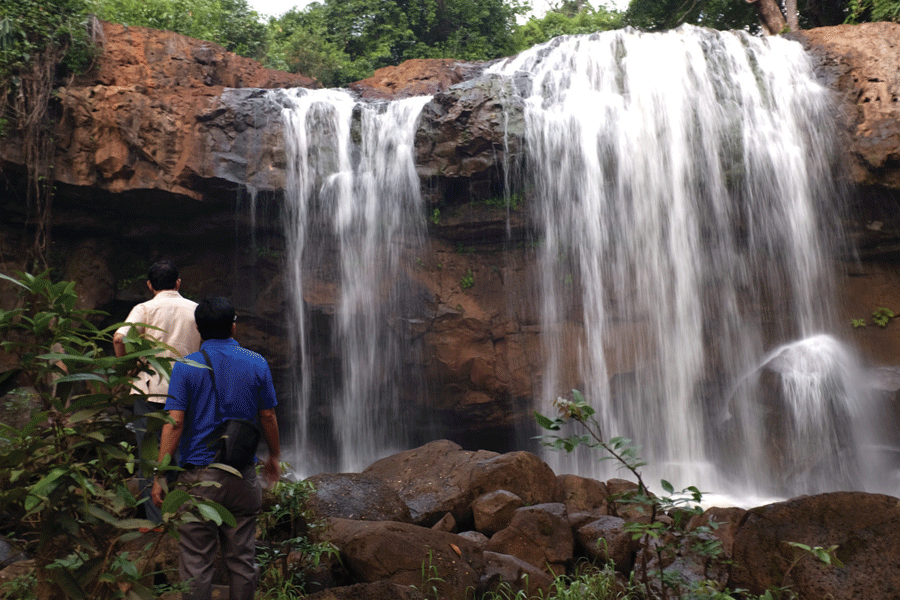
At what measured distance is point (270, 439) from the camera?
3.34 m

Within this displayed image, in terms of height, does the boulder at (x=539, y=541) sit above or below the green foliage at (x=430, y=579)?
below

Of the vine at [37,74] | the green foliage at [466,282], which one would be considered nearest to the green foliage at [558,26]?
the green foliage at [466,282]

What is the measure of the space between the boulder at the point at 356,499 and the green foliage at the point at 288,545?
2.57 ft

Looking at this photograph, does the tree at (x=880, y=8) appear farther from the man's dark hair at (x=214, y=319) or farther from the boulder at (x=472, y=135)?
the man's dark hair at (x=214, y=319)

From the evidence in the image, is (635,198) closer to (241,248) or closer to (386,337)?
(386,337)

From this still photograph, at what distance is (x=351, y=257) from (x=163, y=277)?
21.2 feet

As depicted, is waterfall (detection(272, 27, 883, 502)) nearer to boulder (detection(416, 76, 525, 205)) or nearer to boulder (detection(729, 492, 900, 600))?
boulder (detection(416, 76, 525, 205))

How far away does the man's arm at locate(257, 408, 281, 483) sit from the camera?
3.29 metres

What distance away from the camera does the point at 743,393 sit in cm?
945

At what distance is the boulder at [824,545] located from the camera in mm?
3492

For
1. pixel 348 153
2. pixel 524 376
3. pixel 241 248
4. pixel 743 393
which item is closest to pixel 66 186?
pixel 241 248

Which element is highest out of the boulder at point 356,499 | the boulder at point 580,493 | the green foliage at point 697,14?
the green foliage at point 697,14

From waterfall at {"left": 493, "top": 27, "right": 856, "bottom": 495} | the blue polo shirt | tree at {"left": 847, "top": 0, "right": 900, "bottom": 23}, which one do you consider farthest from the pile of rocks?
tree at {"left": 847, "top": 0, "right": 900, "bottom": 23}

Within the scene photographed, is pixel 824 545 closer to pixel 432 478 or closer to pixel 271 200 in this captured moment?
pixel 432 478
